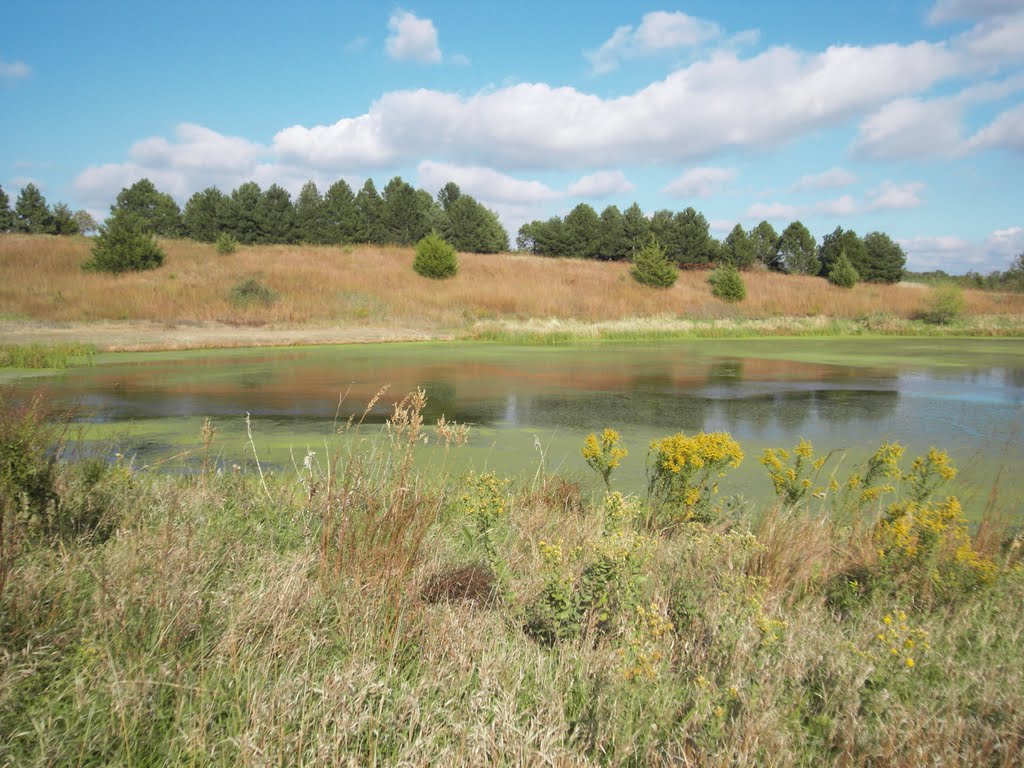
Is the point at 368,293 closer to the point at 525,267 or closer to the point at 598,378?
the point at 525,267

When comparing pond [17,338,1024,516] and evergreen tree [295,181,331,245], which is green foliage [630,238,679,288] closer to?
pond [17,338,1024,516]

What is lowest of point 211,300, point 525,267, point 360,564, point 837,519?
point 837,519

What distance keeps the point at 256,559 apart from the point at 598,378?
34.8 feet

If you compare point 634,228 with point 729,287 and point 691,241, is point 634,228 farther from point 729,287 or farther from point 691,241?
point 729,287

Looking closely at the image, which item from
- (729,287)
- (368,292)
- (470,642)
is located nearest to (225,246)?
(368,292)

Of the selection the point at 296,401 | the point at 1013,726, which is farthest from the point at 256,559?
the point at 296,401

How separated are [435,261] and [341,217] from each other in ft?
48.3

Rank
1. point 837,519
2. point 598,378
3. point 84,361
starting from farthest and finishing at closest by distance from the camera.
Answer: point 84,361 → point 598,378 → point 837,519

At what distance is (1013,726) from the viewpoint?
1.96 metres

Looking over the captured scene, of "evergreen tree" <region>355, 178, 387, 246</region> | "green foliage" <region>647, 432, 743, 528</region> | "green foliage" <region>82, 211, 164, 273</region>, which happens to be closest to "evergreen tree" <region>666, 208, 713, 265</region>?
"evergreen tree" <region>355, 178, 387, 246</region>

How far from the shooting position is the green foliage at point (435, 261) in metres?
31.2

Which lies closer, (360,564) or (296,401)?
(360,564)

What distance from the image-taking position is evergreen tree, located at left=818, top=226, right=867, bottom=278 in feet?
144

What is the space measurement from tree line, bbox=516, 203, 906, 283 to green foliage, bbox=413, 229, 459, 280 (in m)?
15.8
